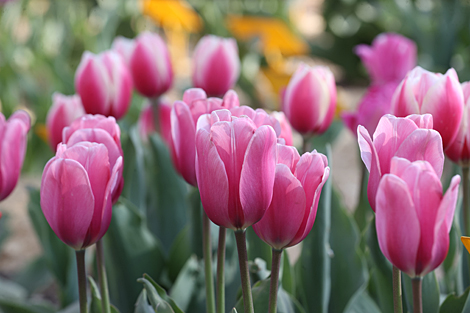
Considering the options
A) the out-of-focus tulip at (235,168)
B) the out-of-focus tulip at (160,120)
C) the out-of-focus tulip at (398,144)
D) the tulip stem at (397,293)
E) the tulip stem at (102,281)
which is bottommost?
the out-of-focus tulip at (160,120)

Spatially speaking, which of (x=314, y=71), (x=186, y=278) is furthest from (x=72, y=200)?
(x=314, y=71)

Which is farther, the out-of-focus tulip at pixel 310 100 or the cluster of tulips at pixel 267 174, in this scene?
the out-of-focus tulip at pixel 310 100

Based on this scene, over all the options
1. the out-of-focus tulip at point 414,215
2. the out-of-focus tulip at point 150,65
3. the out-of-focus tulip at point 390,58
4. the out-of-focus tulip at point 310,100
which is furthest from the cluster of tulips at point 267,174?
the out-of-focus tulip at point 390,58

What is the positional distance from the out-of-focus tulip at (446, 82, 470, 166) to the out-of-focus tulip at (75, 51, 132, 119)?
61 cm

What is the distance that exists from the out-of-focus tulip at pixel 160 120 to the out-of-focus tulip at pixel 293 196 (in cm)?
68

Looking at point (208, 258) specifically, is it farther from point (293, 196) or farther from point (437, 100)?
point (437, 100)

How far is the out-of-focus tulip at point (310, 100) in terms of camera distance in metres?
0.84

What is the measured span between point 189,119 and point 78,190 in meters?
0.16

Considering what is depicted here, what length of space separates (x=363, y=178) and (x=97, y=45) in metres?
1.74

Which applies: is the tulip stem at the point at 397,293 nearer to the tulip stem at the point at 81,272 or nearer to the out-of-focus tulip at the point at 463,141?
the out-of-focus tulip at the point at 463,141

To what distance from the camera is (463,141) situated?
23.8 inches

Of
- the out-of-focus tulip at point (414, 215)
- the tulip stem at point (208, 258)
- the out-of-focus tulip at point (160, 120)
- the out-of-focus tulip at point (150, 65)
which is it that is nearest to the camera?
the out-of-focus tulip at point (414, 215)

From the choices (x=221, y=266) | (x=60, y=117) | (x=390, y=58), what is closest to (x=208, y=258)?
(x=221, y=266)

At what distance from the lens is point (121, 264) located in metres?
0.87
